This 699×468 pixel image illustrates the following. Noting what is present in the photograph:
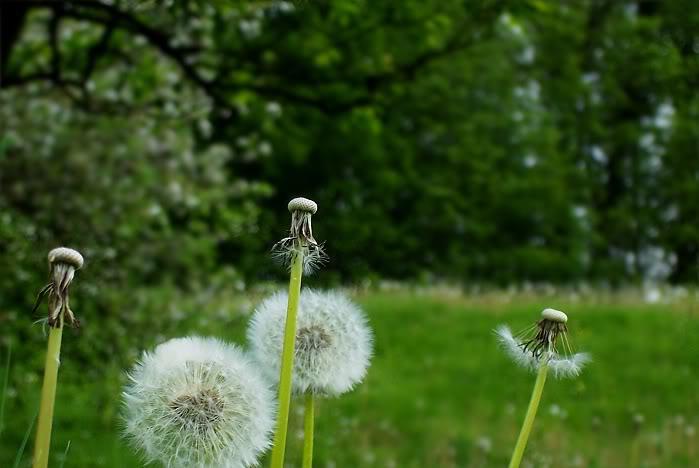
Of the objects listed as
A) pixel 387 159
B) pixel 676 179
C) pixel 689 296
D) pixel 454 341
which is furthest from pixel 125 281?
pixel 676 179

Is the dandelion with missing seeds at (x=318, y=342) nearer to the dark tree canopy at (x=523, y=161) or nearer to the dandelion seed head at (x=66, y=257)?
the dandelion seed head at (x=66, y=257)

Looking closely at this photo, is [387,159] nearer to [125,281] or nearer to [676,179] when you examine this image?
[676,179]

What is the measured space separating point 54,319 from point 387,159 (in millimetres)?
26200

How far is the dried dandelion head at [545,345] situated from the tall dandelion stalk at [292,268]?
326mm

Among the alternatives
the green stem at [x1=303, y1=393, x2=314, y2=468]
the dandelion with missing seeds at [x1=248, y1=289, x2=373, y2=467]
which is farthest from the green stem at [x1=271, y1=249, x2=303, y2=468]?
the dandelion with missing seeds at [x1=248, y1=289, x2=373, y2=467]

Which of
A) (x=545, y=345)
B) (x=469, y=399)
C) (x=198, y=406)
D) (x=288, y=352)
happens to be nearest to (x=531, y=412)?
(x=545, y=345)

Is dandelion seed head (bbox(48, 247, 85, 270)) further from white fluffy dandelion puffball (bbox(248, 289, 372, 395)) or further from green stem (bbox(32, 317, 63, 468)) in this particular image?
white fluffy dandelion puffball (bbox(248, 289, 372, 395))

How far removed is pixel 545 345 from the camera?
4.28 ft

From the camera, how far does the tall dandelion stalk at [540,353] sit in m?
1.26

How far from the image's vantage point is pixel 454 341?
11297mm

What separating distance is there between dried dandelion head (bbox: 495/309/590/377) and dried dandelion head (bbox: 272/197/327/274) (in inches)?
12.9

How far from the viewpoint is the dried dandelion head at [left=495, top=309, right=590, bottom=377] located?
4.23ft

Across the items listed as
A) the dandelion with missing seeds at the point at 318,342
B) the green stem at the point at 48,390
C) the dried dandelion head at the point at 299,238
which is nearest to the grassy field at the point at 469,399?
the dandelion with missing seeds at the point at 318,342

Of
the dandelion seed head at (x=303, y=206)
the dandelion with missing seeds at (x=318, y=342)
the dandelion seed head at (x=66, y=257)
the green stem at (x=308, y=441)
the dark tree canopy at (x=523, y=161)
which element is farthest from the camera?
the dark tree canopy at (x=523, y=161)
